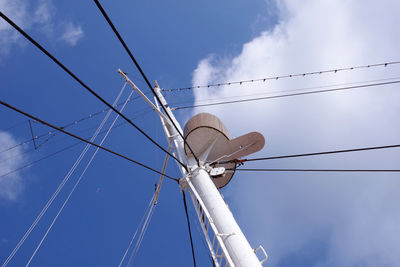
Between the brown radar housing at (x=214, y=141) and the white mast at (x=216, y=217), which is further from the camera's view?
the brown radar housing at (x=214, y=141)

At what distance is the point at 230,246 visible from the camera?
6.43 meters

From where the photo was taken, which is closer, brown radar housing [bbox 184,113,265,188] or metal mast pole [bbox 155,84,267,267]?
metal mast pole [bbox 155,84,267,267]

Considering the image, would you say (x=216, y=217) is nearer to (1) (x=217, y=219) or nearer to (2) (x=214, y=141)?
(1) (x=217, y=219)

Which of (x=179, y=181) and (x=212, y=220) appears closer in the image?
(x=212, y=220)

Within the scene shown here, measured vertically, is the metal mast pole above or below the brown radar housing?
below

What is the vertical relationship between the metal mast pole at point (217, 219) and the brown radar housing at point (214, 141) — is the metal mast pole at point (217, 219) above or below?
below

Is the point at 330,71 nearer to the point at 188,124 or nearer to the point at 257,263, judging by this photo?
the point at 188,124

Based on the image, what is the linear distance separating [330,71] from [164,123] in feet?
19.5

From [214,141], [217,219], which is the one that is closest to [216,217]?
[217,219]

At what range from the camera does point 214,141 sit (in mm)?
9594

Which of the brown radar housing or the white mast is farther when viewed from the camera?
the brown radar housing

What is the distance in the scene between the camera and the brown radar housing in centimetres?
948

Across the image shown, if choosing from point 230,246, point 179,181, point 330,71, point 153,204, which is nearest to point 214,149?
point 179,181

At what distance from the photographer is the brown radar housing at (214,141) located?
9477 mm
